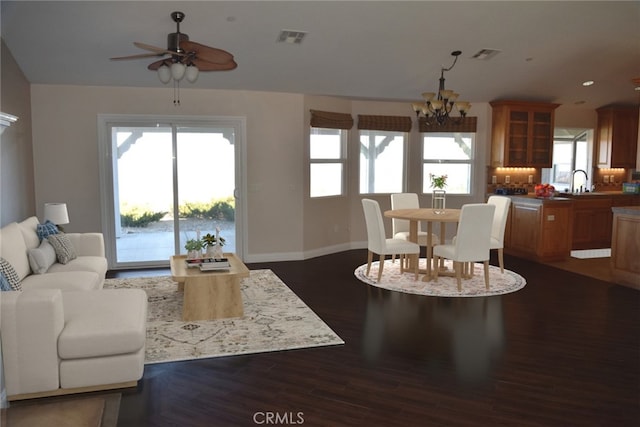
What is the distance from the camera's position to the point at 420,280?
5598 millimetres

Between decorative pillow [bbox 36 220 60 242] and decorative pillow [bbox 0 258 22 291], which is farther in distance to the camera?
decorative pillow [bbox 36 220 60 242]

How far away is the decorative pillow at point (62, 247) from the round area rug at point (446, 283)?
3.11 metres

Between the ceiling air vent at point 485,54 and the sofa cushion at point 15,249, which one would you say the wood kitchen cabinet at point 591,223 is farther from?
the sofa cushion at point 15,249

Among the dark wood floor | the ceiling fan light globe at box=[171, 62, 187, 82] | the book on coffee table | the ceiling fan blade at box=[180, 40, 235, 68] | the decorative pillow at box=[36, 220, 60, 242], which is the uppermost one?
the ceiling fan blade at box=[180, 40, 235, 68]

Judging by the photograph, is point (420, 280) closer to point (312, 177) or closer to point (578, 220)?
point (312, 177)

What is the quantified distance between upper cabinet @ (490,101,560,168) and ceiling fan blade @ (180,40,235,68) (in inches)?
212

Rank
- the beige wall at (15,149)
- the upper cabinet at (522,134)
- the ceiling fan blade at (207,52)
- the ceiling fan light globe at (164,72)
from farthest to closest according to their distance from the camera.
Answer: the upper cabinet at (522,134) < the beige wall at (15,149) < the ceiling fan light globe at (164,72) < the ceiling fan blade at (207,52)

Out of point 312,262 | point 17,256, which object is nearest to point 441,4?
point 312,262

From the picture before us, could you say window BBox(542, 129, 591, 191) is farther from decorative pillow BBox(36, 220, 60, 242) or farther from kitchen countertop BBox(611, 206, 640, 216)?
decorative pillow BBox(36, 220, 60, 242)

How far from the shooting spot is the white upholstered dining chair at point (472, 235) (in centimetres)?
499

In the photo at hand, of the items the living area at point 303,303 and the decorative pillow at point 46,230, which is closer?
the living area at point 303,303

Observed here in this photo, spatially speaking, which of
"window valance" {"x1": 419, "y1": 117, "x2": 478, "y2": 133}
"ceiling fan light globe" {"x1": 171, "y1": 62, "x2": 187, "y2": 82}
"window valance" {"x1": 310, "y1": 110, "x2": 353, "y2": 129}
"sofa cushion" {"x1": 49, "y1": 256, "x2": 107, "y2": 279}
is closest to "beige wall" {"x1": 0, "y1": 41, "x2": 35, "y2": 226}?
"sofa cushion" {"x1": 49, "y1": 256, "x2": 107, "y2": 279}

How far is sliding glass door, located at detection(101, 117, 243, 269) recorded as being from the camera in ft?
20.6

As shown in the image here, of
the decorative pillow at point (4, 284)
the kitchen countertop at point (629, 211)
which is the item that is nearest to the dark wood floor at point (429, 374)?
the decorative pillow at point (4, 284)
